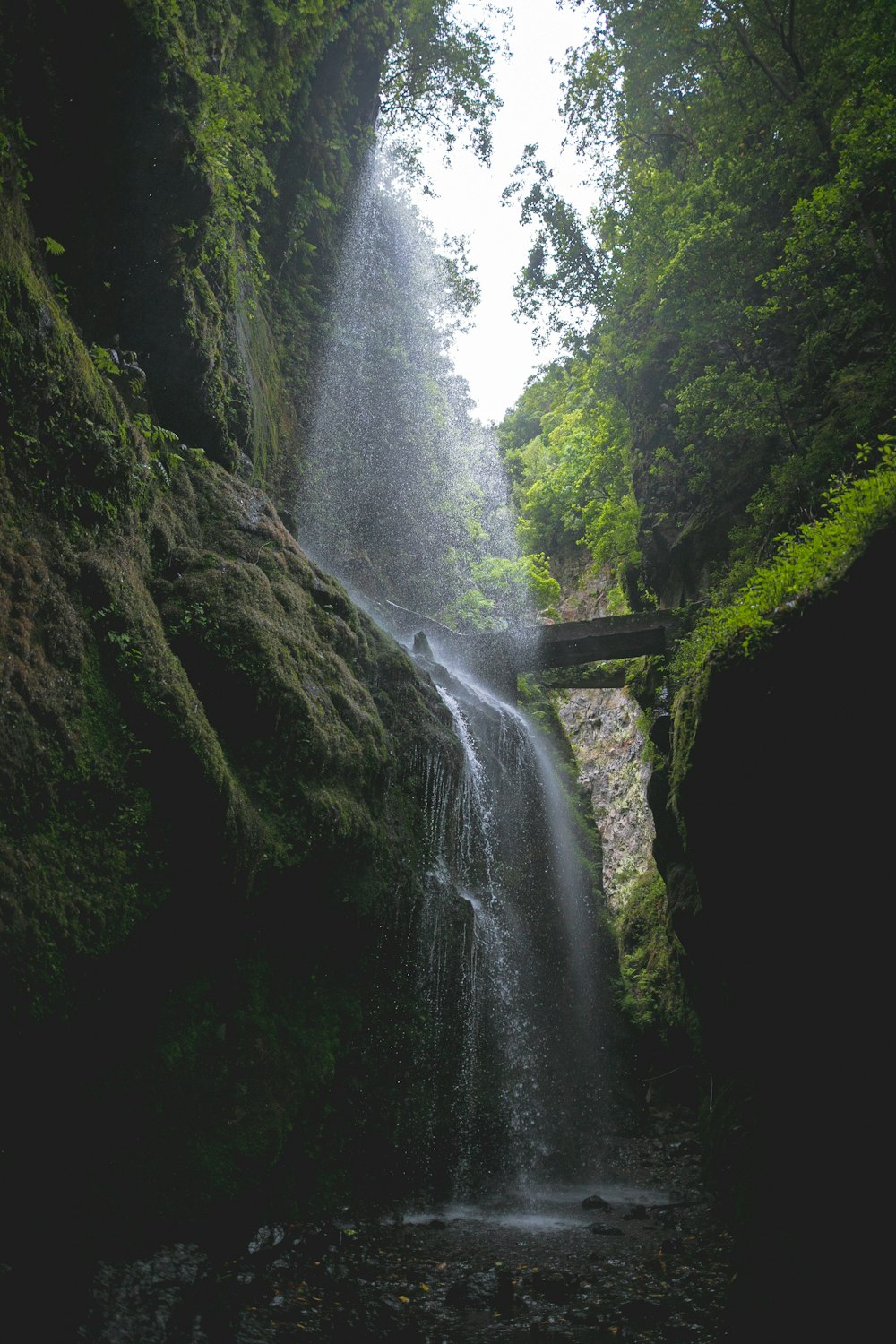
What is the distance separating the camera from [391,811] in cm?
850

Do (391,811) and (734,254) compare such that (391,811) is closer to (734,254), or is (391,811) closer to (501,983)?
(501,983)

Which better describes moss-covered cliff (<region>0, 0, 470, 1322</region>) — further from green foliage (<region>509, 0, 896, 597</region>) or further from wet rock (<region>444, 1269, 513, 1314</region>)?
green foliage (<region>509, 0, 896, 597</region>)

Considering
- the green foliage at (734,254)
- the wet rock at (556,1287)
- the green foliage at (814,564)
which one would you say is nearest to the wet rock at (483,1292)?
the wet rock at (556,1287)

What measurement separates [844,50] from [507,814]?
12331 mm

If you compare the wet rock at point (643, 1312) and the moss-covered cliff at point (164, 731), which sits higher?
the moss-covered cliff at point (164, 731)

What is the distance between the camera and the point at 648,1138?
994cm

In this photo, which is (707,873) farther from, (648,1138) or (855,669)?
(648,1138)

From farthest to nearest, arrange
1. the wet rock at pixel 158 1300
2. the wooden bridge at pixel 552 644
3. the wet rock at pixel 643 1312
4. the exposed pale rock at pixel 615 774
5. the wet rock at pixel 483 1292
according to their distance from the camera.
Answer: the exposed pale rock at pixel 615 774, the wooden bridge at pixel 552 644, the wet rock at pixel 483 1292, the wet rock at pixel 643 1312, the wet rock at pixel 158 1300

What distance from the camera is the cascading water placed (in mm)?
8703

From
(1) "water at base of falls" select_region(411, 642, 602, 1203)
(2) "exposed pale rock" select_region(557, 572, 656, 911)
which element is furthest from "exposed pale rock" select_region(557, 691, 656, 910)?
(1) "water at base of falls" select_region(411, 642, 602, 1203)

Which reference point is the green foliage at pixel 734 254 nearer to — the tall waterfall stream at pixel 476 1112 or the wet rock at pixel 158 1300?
the tall waterfall stream at pixel 476 1112

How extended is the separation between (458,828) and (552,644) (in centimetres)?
428

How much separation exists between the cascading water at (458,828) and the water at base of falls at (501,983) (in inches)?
1.0

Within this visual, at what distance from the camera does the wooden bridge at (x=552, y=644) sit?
39.8 ft
